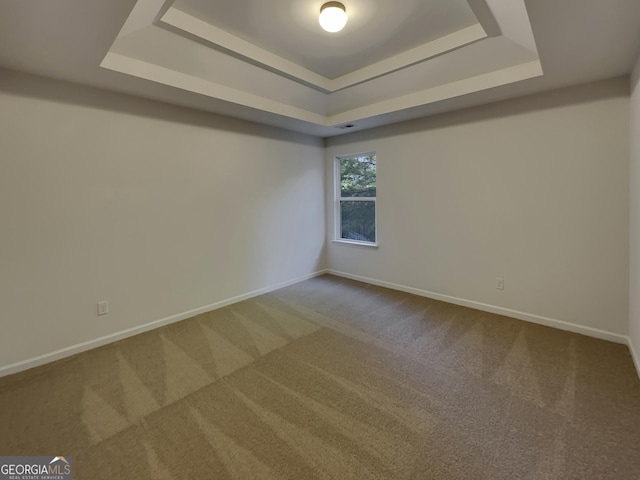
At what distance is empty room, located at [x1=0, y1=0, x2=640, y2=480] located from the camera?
65.6 inches

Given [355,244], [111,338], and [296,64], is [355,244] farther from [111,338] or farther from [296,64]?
[111,338]

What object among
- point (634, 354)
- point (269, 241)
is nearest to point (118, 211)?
point (269, 241)

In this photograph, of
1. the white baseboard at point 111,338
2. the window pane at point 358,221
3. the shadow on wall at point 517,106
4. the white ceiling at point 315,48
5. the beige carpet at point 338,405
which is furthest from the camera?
the window pane at point 358,221

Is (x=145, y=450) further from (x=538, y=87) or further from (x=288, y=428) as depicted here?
(x=538, y=87)

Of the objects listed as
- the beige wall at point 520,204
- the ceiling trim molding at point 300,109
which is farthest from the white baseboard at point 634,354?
the ceiling trim molding at point 300,109

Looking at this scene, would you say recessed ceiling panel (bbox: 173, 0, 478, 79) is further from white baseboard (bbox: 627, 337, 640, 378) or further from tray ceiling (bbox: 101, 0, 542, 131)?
white baseboard (bbox: 627, 337, 640, 378)

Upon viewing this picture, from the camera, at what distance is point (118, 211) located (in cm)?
285

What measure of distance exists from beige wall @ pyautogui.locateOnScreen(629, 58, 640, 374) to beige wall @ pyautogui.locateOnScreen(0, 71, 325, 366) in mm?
3680

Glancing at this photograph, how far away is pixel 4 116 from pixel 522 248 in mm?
4849

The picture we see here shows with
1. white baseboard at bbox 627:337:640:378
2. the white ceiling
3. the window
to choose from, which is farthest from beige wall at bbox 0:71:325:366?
white baseboard at bbox 627:337:640:378

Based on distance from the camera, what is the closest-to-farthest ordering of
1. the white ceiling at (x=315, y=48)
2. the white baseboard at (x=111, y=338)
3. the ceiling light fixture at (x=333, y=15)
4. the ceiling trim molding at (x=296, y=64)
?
the white ceiling at (x=315, y=48) < the ceiling light fixture at (x=333, y=15) < the ceiling trim molding at (x=296, y=64) < the white baseboard at (x=111, y=338)

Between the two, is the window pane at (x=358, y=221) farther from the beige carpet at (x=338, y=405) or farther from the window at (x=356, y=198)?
the beige carpet at (x=338, y=405)

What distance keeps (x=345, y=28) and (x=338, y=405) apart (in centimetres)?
294

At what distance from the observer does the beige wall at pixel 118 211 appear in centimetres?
237
